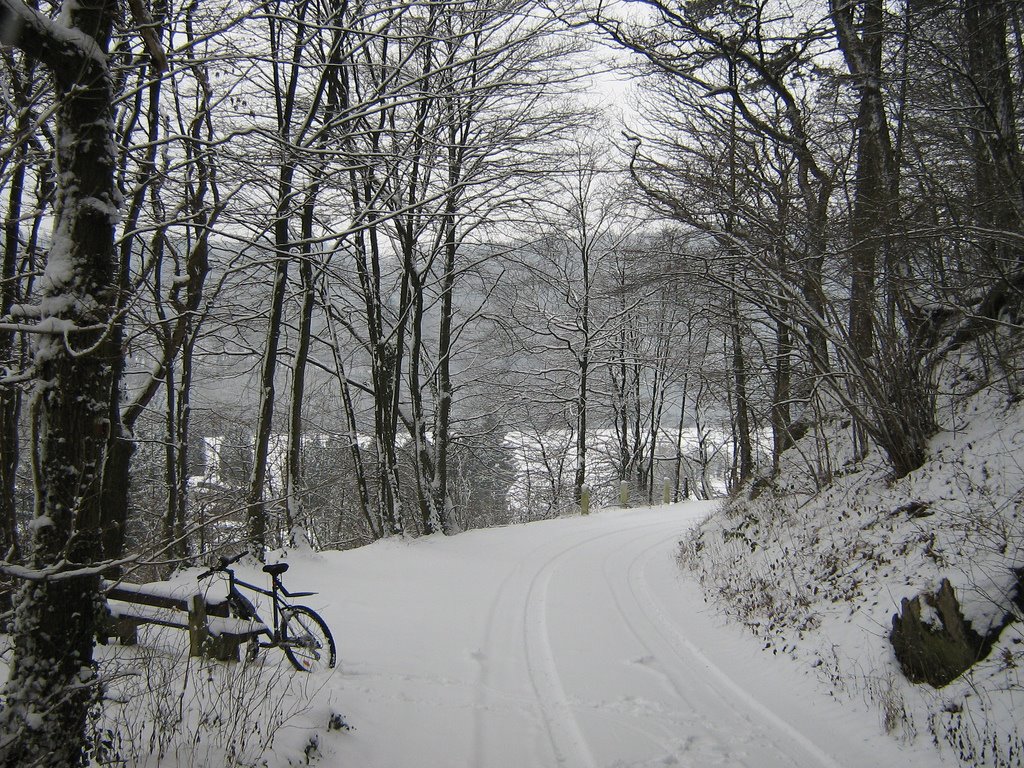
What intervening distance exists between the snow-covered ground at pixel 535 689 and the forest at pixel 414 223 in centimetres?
137

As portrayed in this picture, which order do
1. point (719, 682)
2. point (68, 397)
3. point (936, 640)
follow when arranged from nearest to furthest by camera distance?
point (68, 397) < point (936, 640) < point (719, 682)

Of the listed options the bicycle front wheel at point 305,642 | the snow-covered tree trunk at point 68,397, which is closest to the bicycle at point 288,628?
the bicycle front wheel at point 305,642

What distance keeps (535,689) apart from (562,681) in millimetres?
321

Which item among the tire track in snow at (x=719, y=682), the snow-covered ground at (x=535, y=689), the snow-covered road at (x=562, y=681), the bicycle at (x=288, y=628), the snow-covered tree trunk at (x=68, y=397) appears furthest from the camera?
the bicycle at (x=288, y=628)

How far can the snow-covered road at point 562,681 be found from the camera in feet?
14.2

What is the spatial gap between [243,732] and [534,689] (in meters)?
2.57

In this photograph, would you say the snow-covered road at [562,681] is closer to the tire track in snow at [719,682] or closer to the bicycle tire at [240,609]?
the tire track in snow at [719,682]

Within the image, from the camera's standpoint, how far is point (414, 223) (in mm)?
13977

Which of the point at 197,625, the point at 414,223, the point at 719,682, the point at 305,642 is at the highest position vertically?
the point at 414,223

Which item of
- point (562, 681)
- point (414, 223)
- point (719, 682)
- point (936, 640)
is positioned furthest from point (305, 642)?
point (414, 223)

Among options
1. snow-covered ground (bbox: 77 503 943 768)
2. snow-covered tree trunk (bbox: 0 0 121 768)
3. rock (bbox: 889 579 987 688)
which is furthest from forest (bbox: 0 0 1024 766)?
rock (bbox: 889 579 987 688)

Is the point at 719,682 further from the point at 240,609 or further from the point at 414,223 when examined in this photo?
the point at 414,223

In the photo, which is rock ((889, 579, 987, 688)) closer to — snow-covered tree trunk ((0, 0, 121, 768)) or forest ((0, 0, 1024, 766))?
forest ((0, 0, 1024, 766))

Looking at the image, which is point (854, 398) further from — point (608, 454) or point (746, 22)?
point (608, 454)
